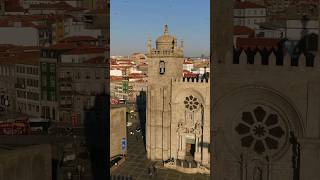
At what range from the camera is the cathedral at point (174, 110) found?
53.0 m

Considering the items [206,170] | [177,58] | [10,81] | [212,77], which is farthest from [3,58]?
[206,170]

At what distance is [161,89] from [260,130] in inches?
1342

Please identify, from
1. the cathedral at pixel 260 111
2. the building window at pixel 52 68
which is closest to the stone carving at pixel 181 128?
the building window at pixel 52 68

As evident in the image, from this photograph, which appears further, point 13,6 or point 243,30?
point 13,6

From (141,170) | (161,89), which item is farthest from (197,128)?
(141,170)

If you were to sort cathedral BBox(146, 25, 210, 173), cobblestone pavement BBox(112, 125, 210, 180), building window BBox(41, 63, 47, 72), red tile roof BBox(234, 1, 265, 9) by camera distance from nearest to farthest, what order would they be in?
red tile roof BBox(234, 1, 265, 9) < building window BBox(41, 63, 47, 72) < cobblestone pavement BBox(112, 125, 210, 180) < cathedral BBox(146, 25, 210, 173)

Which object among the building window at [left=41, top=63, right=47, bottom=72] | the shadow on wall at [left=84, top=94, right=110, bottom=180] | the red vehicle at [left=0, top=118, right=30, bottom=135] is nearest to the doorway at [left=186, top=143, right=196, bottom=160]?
the shadow on wall at [left=84, top=94, right=110, bottom=180]

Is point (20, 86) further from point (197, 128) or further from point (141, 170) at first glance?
point (197, 128)

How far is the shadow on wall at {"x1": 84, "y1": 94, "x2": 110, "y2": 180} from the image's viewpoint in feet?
126

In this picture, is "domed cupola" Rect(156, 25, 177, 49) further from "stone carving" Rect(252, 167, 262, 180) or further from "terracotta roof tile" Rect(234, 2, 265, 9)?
"stone carving" Rect(252, 167, 262, 180)

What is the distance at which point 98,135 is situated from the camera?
127 ft

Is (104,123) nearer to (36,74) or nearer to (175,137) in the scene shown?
(36,74)

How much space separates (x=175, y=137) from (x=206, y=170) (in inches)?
270

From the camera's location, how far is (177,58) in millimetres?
55094
